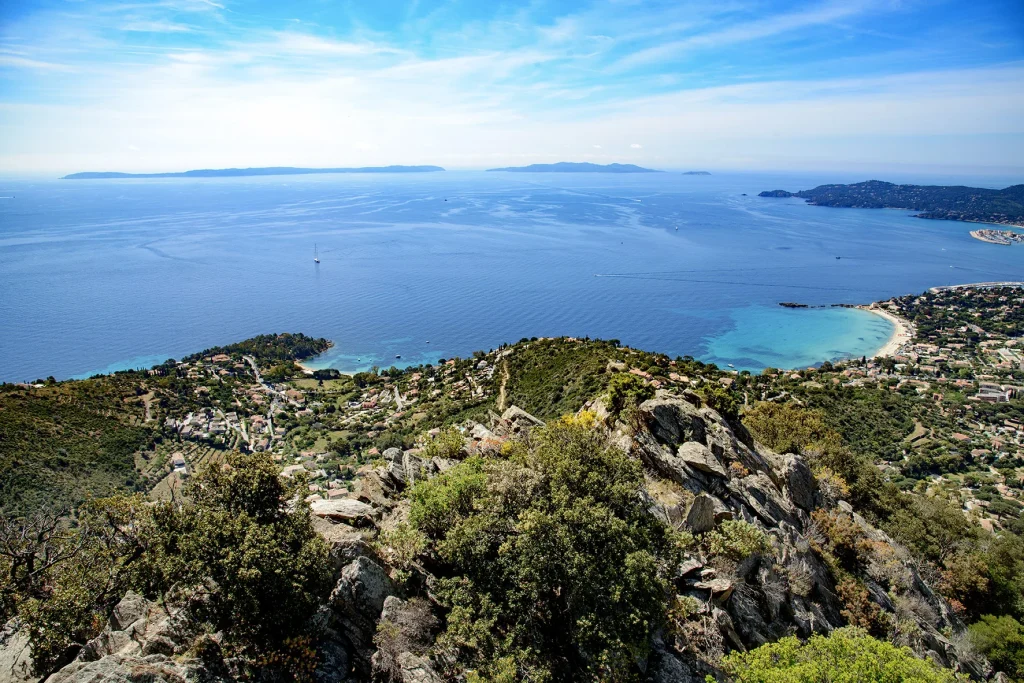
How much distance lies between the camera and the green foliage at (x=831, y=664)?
934 centimetres

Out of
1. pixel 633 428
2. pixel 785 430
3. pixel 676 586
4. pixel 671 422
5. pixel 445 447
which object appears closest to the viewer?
pixel 676 586

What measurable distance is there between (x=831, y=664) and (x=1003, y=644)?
13.5 metres

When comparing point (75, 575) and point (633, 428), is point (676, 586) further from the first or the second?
point (75, 575)

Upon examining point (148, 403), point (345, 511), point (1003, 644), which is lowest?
point (148, 403)

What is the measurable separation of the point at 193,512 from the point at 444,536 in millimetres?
5159

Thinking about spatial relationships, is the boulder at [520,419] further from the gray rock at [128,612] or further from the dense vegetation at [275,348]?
the dense vegetation at [275,348]

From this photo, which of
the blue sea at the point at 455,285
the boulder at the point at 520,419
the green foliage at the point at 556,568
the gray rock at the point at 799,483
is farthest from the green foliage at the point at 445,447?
the blue sea at the point at 455,285

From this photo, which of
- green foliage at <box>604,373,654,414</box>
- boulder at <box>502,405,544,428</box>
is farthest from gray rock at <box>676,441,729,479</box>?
boulder at <box>502,405,544,428</box>

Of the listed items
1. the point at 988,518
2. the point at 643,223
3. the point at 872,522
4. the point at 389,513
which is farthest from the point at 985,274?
the point at 389,513

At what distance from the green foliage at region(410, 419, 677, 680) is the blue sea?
61.9 m

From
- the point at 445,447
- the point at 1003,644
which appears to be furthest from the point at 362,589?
the point at 1003,644

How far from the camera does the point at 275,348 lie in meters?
72.9

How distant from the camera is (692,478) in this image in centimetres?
1605

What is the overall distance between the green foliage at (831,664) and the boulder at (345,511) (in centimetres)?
921
